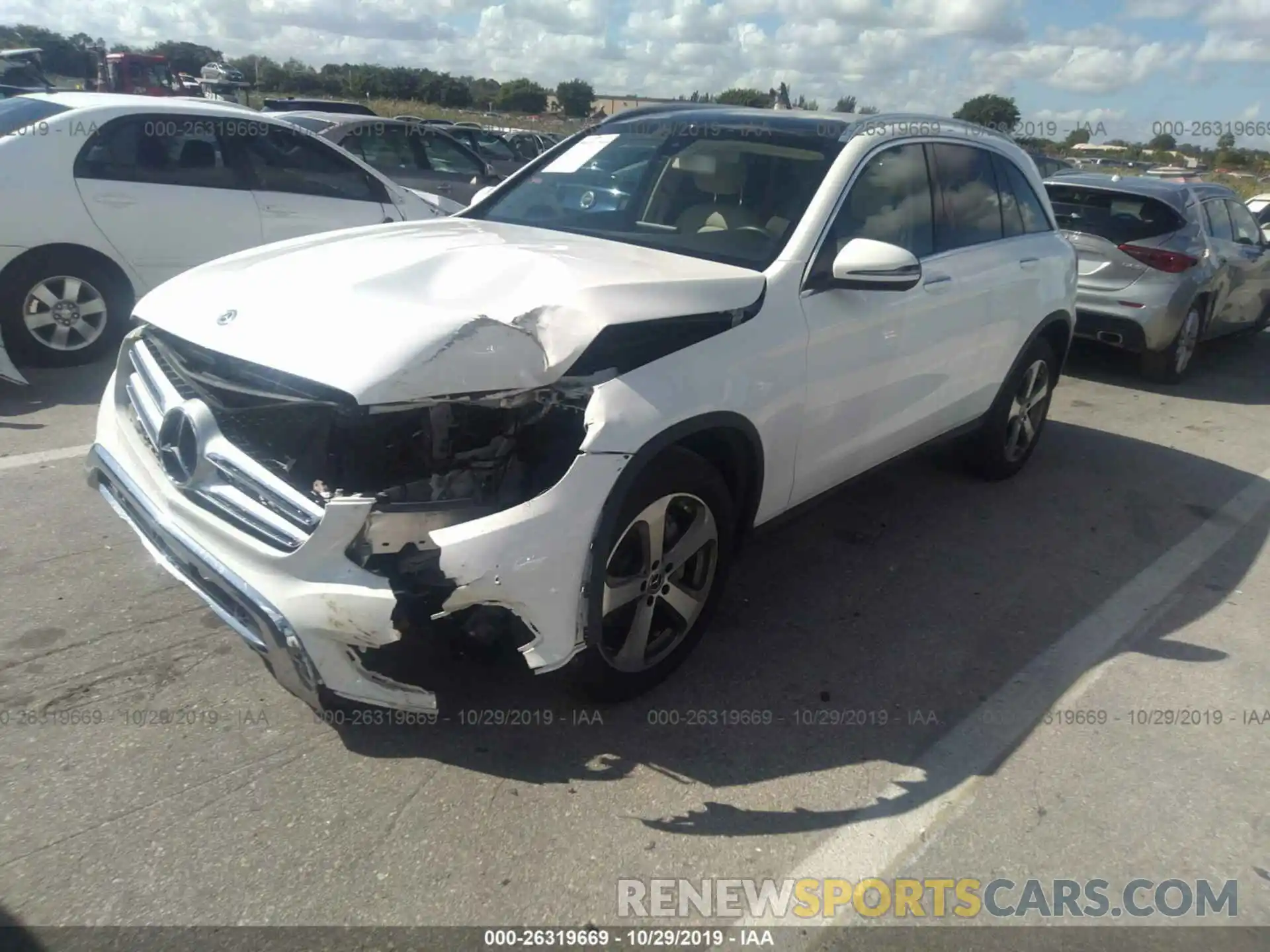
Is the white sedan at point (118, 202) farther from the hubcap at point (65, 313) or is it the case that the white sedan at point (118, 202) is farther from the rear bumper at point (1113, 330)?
the rear bumper at point (1113, 330)

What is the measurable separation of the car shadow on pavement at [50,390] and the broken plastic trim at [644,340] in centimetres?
402

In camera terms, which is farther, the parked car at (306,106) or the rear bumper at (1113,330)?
the parked car at (306,106)

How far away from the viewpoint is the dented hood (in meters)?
2.62

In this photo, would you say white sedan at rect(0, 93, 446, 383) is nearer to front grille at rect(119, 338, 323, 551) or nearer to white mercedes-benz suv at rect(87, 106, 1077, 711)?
front grille at rect(119, 338, 323, 551)

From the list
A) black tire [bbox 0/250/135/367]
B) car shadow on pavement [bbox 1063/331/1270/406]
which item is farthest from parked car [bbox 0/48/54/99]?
car shadow on pavement [bbox 1063/331/1270/406]

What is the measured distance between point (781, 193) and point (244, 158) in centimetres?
477

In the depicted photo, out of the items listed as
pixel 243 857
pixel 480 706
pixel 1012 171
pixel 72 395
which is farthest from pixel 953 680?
pixel 72 395

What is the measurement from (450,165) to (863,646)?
9116 mm

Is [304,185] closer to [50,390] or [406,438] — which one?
[50,390]

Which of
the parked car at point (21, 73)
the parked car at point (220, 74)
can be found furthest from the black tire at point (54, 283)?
the parked car at point (220, 74)

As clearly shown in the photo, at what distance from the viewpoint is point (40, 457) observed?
4.98m

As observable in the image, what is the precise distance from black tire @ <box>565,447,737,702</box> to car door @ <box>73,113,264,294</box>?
498 centimetres

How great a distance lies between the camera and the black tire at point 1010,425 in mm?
5336

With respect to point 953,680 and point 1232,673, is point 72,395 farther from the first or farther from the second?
point 1232,673
